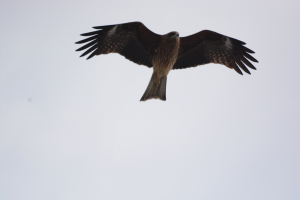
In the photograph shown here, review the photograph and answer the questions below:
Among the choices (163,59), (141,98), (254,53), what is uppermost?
(254,53)

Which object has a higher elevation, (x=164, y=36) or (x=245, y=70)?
(x=164, y=36)

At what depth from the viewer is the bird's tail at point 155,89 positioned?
688 cm

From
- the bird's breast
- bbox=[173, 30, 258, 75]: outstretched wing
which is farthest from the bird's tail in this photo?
bbox=[173, 30, 258, 75]: outstretched wing

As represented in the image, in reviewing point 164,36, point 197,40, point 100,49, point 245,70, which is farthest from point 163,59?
point 245,70

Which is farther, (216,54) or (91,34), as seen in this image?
(216,54)

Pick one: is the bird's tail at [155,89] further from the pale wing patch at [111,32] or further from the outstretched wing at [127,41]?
the pale wing patch at [111,32]

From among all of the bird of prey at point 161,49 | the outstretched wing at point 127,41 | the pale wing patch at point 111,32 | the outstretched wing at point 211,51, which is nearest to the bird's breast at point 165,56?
Answer: the bird of prey at point 161,49

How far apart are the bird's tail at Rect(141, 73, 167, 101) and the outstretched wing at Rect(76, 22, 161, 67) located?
1.46 feet

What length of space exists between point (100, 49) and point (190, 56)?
2.36 m

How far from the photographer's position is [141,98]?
6.86m

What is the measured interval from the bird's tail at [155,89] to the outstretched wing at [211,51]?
0.64 meters

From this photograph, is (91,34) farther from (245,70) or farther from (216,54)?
(245,70)

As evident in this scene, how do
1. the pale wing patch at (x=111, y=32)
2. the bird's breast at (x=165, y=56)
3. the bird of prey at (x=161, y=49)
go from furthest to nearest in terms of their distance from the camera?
the pale wing patch at (x=111, y=32) → the bird of prey at (x=161, y=49) → the bird's breast at (x=165, y=56)

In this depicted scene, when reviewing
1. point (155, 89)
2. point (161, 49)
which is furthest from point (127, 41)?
point (155, 89)
